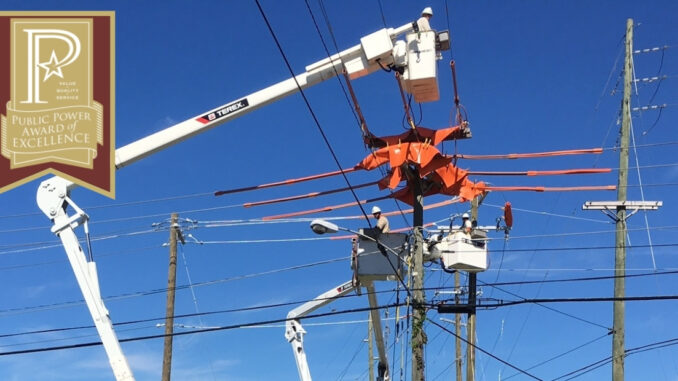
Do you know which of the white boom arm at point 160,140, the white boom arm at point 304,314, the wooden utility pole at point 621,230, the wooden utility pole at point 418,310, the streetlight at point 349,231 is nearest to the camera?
the white boom arm at point 160,140

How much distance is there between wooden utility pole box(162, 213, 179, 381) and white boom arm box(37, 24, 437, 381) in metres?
6.98

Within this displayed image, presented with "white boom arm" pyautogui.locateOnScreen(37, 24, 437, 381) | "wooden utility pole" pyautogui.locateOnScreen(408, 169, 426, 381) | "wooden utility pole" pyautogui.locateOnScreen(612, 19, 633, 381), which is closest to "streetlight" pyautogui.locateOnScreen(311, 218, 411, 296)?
"wooden utility pole" pyautogui.locateOnScreen(408, 169, 426, 381)

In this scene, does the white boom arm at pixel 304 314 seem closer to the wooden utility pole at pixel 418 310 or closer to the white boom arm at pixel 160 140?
the wooden utility pole at pixel 418 310

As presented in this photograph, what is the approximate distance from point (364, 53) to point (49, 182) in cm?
571

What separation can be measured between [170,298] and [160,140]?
27.3 ft

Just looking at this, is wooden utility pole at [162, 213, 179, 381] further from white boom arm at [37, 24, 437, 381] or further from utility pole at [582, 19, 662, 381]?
utility pole at [582, 19, 662, 381]

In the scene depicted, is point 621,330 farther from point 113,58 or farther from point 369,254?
point 113,58

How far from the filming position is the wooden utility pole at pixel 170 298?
2205 cm

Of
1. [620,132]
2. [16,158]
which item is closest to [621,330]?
[620,132]

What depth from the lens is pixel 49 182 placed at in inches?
579

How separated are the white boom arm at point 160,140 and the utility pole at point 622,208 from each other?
27.2ft

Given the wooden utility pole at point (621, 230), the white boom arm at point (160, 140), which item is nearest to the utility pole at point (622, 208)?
the wooden utility pole at point (621, 230)

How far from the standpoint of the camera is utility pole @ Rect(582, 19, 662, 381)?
2145 centimetres

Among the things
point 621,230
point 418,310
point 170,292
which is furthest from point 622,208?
point 170,292
